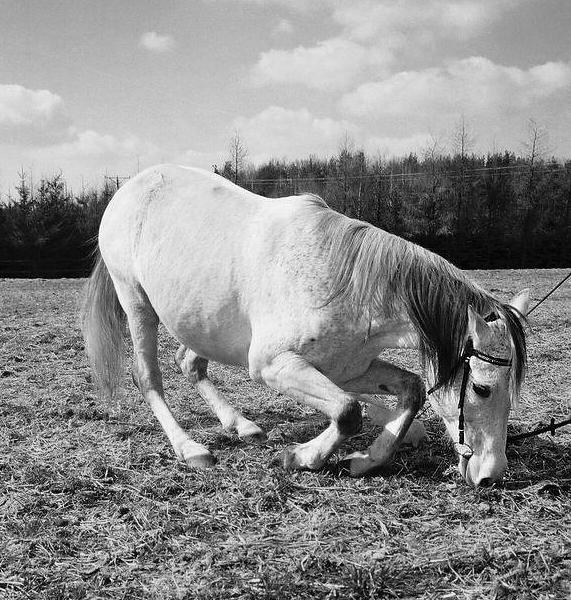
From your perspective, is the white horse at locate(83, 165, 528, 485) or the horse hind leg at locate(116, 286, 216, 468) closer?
the white horse at locate(83, 165, 528, 485)

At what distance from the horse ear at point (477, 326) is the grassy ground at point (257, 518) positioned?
0.94 m

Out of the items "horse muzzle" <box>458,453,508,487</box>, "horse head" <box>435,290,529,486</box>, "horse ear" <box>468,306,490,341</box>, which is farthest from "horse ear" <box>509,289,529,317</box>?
"horse muzzle" <box>458,453,508,487</box>

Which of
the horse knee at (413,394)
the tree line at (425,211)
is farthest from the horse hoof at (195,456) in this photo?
the tree line at (425,211)

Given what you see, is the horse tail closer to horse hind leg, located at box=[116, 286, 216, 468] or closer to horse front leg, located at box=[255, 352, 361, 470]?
horse hind leg, located at box=[116, 286, 216, 468]

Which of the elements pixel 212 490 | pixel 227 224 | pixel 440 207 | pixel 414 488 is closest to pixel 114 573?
pixel 212 490

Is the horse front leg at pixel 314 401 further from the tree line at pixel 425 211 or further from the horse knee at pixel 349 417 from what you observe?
the tree line at pixel 425 211

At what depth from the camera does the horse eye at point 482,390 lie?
3482 millimetres

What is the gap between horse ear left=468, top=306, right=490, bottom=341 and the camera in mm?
3396

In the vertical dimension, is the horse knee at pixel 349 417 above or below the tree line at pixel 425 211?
below

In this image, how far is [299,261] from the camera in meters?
4.04

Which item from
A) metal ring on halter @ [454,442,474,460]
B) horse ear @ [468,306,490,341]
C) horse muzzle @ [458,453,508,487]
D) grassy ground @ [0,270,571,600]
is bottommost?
grassy ground @ [0,270,571,600]

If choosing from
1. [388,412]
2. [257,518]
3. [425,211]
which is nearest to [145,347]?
[388,412]

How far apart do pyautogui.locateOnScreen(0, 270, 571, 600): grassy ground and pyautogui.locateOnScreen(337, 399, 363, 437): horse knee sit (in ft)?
1.15

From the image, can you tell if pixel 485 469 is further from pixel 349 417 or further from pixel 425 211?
pixel 425 211
